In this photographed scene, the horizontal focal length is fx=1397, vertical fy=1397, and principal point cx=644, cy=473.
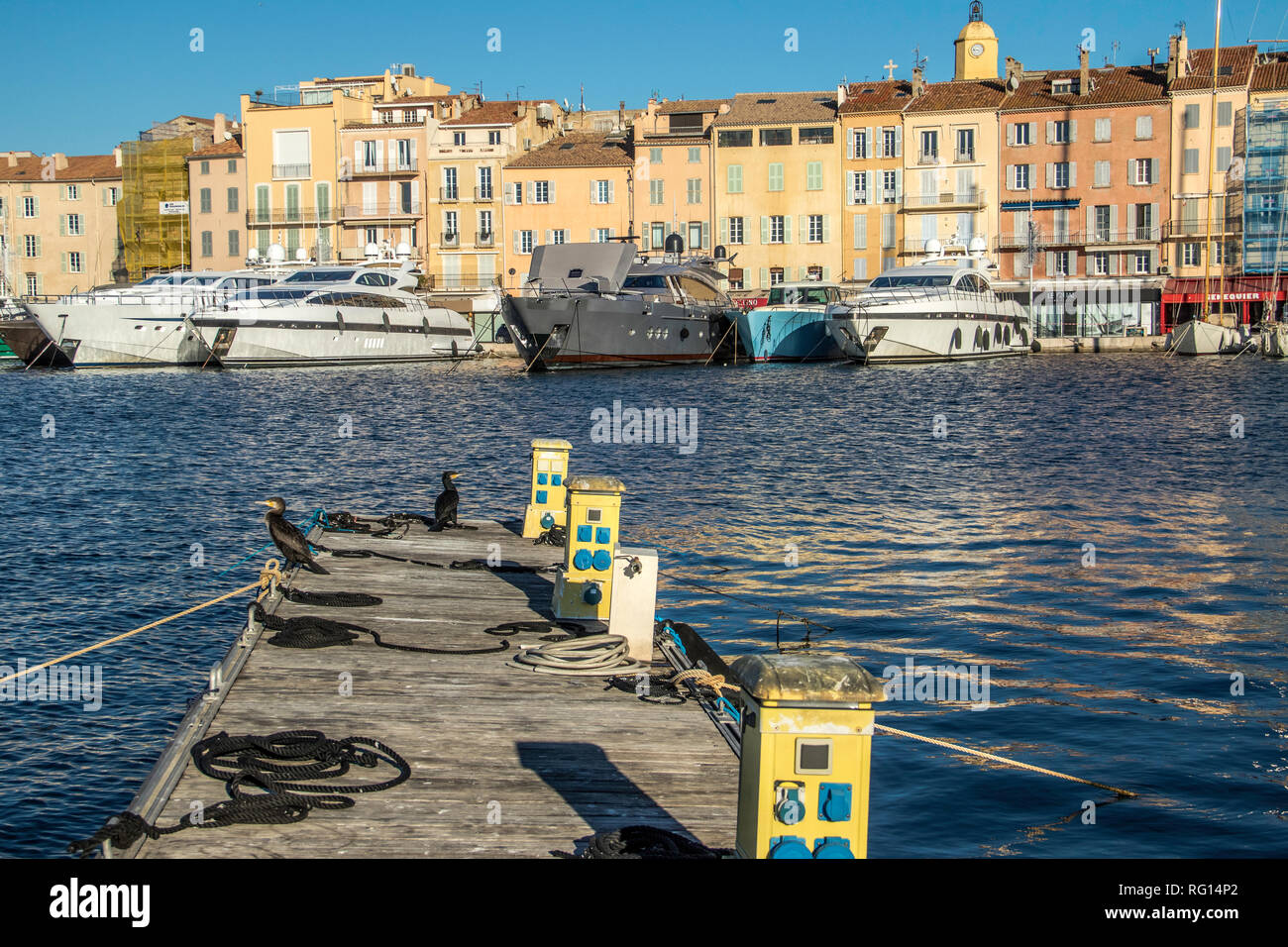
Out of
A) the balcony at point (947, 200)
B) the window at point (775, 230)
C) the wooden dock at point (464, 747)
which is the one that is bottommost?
the wooden dock at point (464, 747)

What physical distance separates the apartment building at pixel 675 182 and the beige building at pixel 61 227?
109ft

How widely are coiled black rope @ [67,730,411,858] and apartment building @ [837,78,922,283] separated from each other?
69.1m

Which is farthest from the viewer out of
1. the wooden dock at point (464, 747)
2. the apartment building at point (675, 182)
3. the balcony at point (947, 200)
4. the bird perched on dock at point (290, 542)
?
the apartment building at point (675, 182)

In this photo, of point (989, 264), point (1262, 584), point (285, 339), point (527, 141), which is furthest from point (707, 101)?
point (1262, 584)

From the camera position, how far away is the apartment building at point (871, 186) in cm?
7456

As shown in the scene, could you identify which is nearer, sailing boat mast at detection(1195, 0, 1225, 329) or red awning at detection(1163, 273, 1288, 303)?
sailing boat mast at detection(1195, 0, 1225, 329)

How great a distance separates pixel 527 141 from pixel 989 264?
90.4 ft

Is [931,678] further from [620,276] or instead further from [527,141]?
[527,141]

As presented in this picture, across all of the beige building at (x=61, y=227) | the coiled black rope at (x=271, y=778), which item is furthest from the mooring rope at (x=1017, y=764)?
the beige building at (x=61, y=227)

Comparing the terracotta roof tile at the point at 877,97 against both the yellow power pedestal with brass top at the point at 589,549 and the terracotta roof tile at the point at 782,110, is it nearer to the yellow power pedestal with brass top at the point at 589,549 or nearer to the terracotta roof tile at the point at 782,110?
the terracotta roof tile at the point at 782,110

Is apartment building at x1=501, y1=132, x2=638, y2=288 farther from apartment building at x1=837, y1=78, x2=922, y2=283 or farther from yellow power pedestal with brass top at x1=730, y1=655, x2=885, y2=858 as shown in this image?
yellow power pedestal with brass top at x1=730, y1=655, x2=885, y2=858

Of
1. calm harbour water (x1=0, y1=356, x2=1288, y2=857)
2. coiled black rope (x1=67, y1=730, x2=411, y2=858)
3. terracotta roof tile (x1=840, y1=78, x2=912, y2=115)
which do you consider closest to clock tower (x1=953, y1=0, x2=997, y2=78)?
terracotta roof tile (x1=840, y1=78, x2=912, y2=115)

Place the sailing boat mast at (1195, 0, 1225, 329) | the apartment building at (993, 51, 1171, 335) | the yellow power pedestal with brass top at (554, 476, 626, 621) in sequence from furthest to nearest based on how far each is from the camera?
1. the apartment building at (993, 51, 1171, 335)
2. the sailing boat mast at (1195, 0, 1225, 329)
3. the yellow power pedestal with brass top at (554, 476, 626, 621)

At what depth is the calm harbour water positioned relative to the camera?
9.92m
